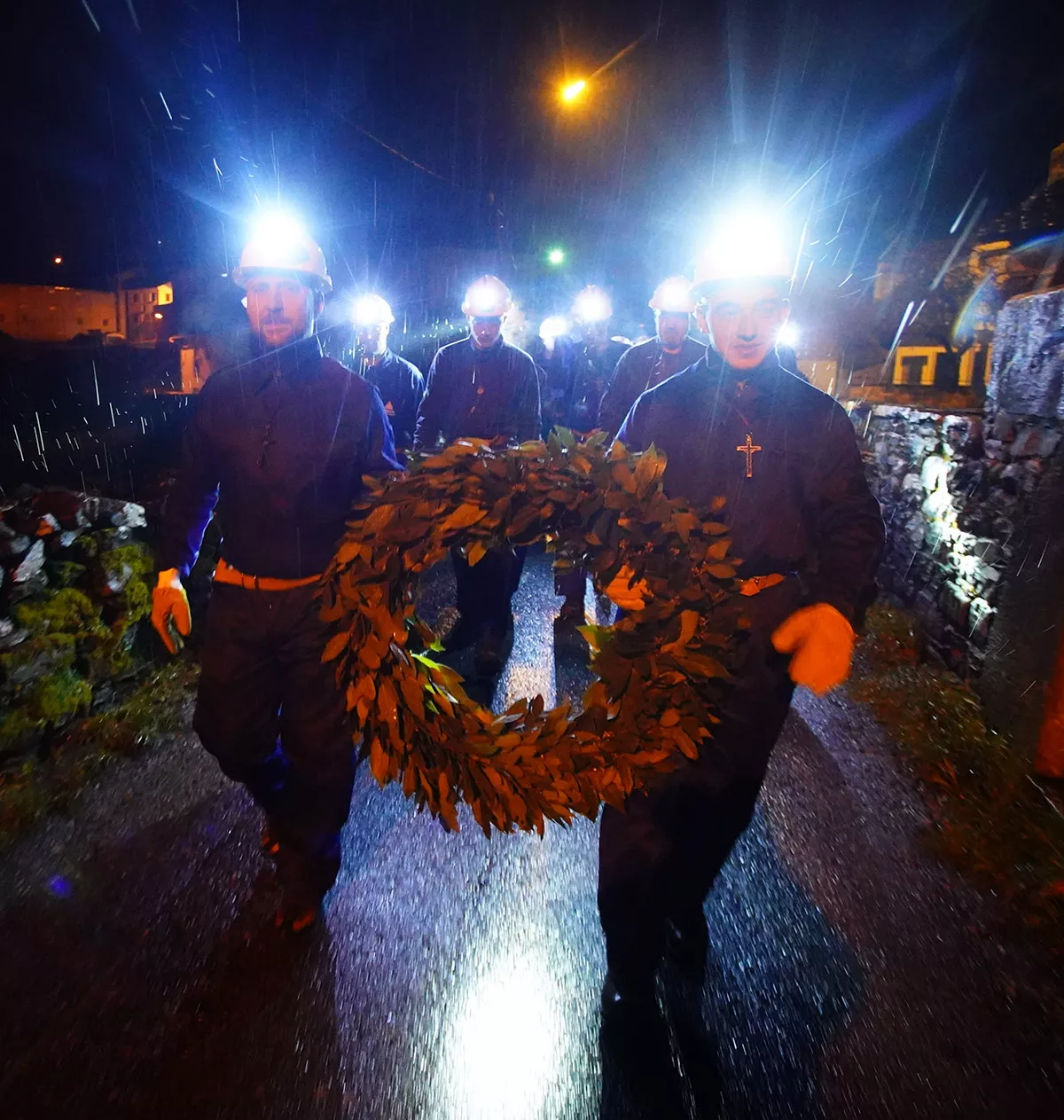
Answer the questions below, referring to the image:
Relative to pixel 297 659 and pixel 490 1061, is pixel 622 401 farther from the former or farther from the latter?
pixel 490 1061

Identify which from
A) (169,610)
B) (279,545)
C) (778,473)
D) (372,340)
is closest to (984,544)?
(778,473)

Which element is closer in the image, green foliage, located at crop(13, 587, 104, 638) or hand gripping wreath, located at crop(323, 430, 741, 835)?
hand gripping wreath, located at crop(323, 430, 741, 835)

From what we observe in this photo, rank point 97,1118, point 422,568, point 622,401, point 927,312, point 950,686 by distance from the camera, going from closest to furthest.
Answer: point 97,1118
point 422,568
point 950,686
point 622,401
point 927,312

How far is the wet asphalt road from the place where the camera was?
2115 millimetres

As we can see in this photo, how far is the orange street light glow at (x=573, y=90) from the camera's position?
1000cm

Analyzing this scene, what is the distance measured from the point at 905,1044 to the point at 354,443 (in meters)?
3.06

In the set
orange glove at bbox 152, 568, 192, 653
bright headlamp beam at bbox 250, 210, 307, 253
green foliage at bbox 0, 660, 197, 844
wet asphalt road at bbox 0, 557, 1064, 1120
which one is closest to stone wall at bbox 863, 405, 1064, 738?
wet asphalt road at bbox 0, 557, 1064, 1120

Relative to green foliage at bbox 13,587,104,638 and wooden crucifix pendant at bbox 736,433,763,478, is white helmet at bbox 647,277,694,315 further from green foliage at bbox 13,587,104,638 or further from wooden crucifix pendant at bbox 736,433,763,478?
green foliage at bbox 13,587,104,638

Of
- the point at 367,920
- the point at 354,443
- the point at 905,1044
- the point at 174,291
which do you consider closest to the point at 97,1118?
the point at 367,920

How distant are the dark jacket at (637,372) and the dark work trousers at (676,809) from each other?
4540mm

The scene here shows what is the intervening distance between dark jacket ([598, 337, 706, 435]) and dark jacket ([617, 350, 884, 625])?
4051 millimetres

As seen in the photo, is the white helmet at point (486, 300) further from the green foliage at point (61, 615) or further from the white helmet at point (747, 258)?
the green foliage at point (61, 615)

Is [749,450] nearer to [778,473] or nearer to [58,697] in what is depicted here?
[778,473]

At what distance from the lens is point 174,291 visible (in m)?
23.4
